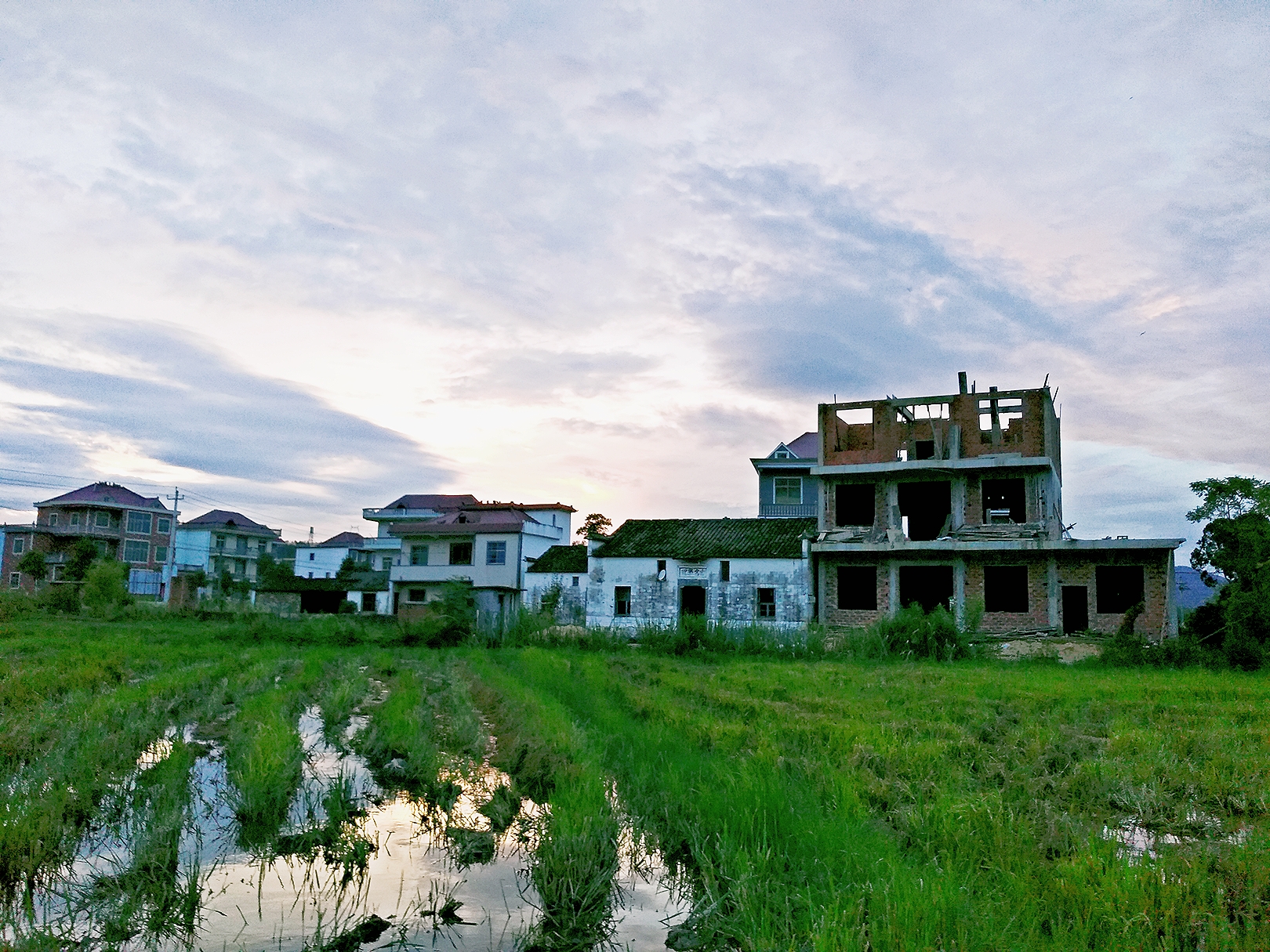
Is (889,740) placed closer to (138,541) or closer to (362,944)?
(362,944)

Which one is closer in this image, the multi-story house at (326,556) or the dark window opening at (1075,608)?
the dark window opening at (1075,608)

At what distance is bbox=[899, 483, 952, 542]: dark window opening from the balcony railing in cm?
451

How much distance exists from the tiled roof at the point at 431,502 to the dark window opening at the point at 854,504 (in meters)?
30.7

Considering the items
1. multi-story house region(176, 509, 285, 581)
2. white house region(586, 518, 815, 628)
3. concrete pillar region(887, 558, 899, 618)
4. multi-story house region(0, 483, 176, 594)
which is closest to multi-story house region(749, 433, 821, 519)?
white house region(586, 518, 815, 628)

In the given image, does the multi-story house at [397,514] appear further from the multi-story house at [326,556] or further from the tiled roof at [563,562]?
the tiled roof at [563,562]

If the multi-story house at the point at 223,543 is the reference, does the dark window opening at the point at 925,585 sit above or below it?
below

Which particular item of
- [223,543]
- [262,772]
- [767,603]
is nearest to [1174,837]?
[262,772]

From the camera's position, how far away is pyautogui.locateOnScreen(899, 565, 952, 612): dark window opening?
30.0 m

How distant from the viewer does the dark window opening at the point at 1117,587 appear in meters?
27.5

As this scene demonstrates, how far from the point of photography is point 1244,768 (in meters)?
7.59

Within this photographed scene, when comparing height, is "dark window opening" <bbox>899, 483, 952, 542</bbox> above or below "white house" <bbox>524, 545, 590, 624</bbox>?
above

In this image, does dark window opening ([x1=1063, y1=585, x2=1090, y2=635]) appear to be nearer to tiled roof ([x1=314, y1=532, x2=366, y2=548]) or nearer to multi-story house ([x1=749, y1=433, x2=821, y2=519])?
multi-story house ([x1=749, y1=433, x2=821, y2=519])

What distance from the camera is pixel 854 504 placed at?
31922 mm

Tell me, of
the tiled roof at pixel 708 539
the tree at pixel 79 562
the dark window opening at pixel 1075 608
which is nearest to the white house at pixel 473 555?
the tiled roof at pixel 708 539
